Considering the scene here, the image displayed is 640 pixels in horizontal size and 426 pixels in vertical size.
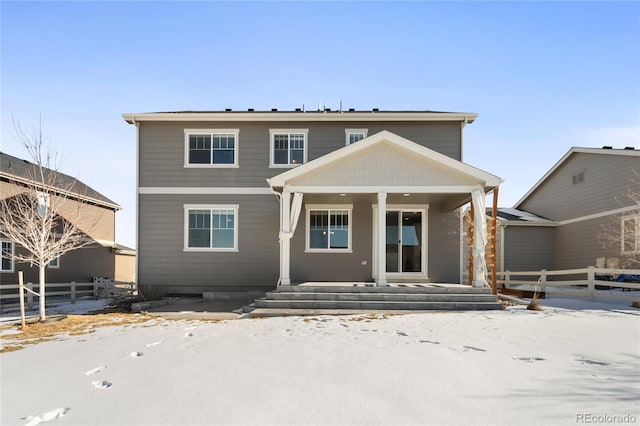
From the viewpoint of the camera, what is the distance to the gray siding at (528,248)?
61.8 feet

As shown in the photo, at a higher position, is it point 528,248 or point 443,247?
point 443,247

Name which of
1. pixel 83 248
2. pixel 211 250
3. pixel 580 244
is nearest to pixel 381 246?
pixel 211 250

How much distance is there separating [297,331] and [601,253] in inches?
578

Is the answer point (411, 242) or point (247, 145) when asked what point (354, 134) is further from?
point (411, 242)

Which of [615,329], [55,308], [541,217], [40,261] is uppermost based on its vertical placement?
[541,217]

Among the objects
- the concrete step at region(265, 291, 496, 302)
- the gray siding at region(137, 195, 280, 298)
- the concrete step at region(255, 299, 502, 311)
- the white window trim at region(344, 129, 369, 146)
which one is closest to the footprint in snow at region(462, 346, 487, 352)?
the concrete step at region(255, 299, 502, 311)

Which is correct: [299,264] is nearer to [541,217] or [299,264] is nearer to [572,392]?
[572,392]

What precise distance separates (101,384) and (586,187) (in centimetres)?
1963

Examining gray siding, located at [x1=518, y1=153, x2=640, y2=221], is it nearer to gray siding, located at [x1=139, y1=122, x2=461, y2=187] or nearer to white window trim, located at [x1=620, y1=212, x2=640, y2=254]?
white window trim, located at [x1=620, y1=212, x2=640, y2=254]

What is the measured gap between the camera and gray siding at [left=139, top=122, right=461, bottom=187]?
46.1 feet

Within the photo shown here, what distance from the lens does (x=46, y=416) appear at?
150 inches

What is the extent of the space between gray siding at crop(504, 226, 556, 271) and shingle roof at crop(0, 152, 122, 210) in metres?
18.6

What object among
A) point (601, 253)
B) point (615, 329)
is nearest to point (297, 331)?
point (615, 329)

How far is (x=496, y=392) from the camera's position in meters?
4.19
